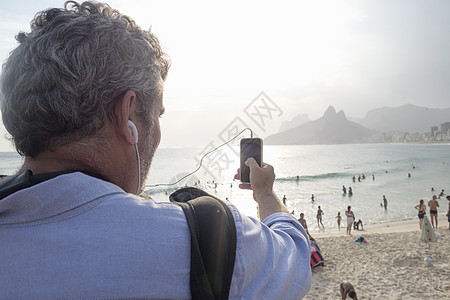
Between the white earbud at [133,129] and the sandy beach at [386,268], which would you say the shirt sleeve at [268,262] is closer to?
the white earbud at [133,129]

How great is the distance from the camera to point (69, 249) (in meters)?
0.77

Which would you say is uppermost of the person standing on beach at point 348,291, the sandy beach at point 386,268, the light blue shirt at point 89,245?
the light blue shirt at point 89,245

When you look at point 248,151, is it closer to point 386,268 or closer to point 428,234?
point 386,268

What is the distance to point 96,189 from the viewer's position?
838 millimetres

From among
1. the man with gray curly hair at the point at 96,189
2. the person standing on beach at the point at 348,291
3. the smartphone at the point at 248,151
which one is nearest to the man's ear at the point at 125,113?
the man with gray curly hair at the point at 96,189

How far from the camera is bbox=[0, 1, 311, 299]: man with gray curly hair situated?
30.2 inches

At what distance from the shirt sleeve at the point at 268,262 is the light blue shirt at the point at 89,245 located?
0.02 meters

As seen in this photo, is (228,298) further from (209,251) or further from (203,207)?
(203,207)

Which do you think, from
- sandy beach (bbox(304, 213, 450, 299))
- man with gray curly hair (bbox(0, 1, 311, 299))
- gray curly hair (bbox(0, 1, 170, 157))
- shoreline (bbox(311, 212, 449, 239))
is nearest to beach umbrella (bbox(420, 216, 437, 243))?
sandy beach (bbox(304, 213, 450, 299))

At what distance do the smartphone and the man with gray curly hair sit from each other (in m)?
0.73

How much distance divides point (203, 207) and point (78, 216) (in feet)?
1.14

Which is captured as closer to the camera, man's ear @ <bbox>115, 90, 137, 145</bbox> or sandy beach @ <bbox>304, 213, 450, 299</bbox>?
man's ear @ <bbox>115, 90, 137, 145</bbox>

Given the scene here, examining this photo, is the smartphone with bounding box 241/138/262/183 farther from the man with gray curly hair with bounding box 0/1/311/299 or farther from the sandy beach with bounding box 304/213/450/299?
the sandy beach with bounding box 304/213/450/299

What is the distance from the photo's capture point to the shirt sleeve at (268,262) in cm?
88
